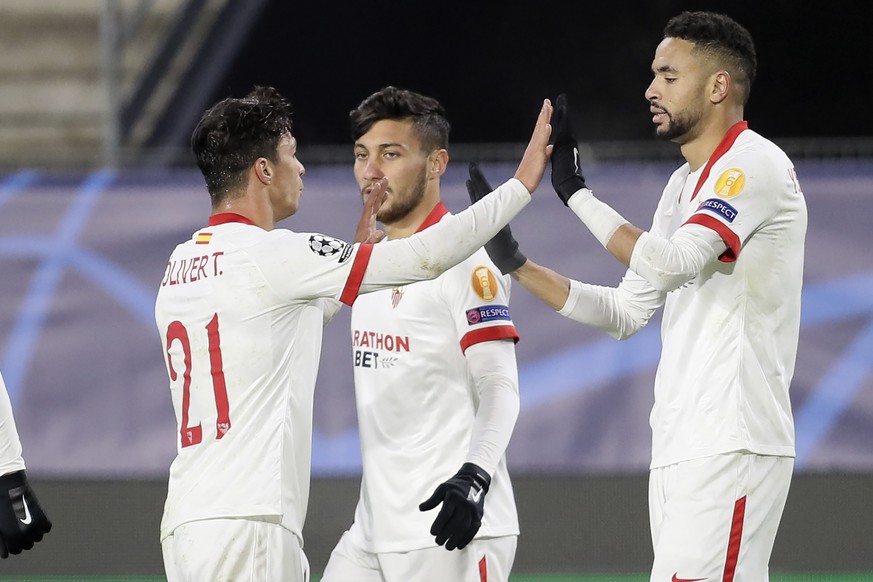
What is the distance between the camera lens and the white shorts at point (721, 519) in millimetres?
3439

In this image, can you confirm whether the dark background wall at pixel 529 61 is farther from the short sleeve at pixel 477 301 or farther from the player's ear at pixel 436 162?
the short sleeve at pixel 477 301

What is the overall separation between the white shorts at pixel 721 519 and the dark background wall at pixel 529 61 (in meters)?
5.76

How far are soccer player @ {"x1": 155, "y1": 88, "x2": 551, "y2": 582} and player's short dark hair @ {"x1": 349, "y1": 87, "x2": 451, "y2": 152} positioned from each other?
94 cm

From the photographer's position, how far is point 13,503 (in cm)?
390

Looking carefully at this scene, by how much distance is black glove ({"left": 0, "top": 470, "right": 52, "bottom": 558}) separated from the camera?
3.88 meters

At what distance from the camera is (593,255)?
663 cm

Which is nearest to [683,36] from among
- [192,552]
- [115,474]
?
[192,552]

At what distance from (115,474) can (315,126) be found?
3349 mm

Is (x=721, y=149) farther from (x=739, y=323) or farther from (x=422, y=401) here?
(x=422, y=401)

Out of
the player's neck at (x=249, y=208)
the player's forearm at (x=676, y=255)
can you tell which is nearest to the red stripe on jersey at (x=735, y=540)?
the player's forearm at (x=676, y=255)

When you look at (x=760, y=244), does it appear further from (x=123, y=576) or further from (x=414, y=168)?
(x=123, y=576)

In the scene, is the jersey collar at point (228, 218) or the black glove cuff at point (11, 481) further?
the black glove cuff at point (11, 481)

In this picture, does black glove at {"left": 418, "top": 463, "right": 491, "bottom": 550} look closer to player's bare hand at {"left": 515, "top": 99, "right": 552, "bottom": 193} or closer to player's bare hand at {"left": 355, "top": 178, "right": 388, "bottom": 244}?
player's bare hand at {"left": 515, "top": 99, "right": 552, "bottom": 193}

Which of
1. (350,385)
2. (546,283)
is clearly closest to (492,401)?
(546,283)
